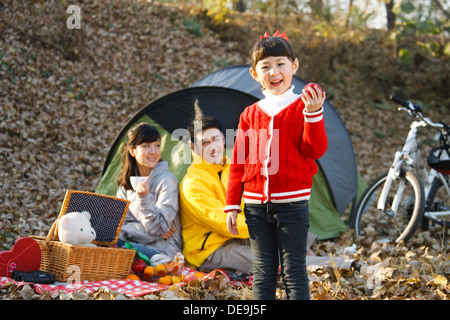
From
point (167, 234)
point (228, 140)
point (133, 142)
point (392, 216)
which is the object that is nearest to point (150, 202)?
point (167, 234)

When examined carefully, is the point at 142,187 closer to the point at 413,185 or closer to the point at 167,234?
the point at 167,234

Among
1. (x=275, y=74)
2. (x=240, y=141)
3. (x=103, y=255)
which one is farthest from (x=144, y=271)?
(x=275, y=74)

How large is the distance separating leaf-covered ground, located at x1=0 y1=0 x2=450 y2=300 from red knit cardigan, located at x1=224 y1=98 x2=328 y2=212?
3.22 ft

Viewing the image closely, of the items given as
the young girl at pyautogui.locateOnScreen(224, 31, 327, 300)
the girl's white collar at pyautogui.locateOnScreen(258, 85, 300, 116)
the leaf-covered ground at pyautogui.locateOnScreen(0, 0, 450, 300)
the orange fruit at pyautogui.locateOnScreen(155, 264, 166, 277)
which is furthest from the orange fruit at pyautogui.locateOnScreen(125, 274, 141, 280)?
the girl's white collar at pyautogui.locateOnScreen(258, 85, 300, 116)

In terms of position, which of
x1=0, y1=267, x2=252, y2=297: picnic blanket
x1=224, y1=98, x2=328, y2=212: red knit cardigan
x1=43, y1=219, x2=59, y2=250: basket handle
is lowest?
x1=0, y1=267, x2=252, y2=297: picnic blanket

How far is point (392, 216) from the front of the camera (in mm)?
4586

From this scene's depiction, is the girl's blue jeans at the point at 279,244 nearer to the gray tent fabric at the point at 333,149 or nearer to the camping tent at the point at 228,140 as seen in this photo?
the camping tent at the point at 228,140

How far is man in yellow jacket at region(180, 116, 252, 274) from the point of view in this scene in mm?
3764

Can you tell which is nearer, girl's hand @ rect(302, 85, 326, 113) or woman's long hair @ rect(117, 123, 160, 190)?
girl's hand @ rect(302, 85, 326, 113)

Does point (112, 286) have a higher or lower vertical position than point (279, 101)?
lower

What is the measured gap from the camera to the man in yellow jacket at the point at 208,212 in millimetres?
3764

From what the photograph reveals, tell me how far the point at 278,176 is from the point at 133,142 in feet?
6.65

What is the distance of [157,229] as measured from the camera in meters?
3.79

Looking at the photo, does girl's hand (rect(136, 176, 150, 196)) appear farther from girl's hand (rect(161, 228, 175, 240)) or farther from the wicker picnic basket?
girl's hand (rect(161, 228, 175, 240))
